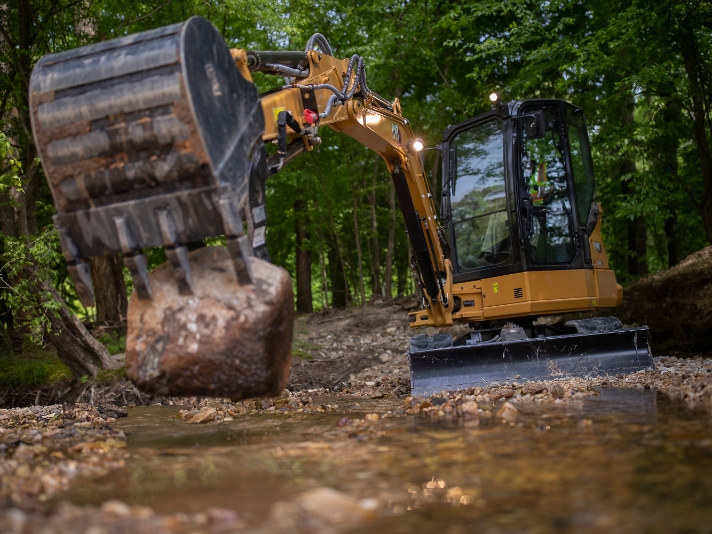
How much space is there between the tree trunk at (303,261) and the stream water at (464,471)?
548 inches

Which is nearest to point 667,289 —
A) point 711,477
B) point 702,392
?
point 702,392

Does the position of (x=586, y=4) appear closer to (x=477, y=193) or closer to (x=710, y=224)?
(x=710, y=224)

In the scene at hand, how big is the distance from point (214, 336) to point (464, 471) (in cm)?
150

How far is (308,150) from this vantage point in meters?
5.72

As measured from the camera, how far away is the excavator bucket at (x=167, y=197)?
3883 millimetres

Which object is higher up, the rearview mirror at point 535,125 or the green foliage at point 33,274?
the rearview mirror at point 535,125

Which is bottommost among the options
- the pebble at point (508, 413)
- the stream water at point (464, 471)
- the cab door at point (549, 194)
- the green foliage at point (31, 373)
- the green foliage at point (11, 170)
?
the pebble at point (508, 413)

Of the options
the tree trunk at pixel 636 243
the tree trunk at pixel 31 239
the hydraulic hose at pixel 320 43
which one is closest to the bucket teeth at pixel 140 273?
the hydraulic hose at pixel 320 43

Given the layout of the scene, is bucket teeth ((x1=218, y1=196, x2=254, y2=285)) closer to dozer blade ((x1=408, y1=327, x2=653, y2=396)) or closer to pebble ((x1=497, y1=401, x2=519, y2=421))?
pebble ((x1=497, y1=401, x2=519, y2=421))

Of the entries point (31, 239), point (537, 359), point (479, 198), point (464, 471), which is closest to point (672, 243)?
point (479, 198)

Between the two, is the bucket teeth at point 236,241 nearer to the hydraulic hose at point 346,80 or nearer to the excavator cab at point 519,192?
the hydraulic hose at point 346,80

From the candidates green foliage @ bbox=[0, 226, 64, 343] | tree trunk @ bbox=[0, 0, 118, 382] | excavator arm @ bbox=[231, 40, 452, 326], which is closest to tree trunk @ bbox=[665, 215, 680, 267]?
excavator arm @ bbox=[231, 40, 452, 326]

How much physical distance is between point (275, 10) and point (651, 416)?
31.0 feet

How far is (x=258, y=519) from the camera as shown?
2.52m
